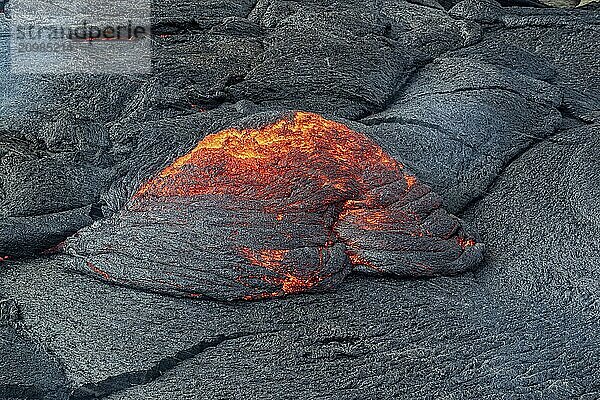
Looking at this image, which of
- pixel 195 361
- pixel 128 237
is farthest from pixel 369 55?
pixel 195 361

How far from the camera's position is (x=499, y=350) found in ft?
12.4

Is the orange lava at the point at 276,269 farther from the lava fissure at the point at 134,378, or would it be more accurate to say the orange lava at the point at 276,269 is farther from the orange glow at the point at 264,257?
the lava fissure at the point at 134,378

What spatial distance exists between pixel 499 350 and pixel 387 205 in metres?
1.06

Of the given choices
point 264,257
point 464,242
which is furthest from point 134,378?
point 464,242

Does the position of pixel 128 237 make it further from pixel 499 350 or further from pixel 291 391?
pixel 499 350

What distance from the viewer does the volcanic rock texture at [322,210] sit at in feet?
11.8

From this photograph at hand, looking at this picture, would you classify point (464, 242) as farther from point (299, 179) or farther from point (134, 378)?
point (134, 378)

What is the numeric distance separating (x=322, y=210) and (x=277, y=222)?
302 mm

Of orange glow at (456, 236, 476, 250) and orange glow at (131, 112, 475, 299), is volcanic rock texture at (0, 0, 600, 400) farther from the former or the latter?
orange glow at (456, 236, 476, 250)

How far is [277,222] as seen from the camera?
4039 mm

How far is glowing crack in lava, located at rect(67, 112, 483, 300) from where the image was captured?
12.9 ft

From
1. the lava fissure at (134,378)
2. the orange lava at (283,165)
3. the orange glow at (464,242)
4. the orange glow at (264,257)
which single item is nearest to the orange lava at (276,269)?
the orange glow at (264,257)

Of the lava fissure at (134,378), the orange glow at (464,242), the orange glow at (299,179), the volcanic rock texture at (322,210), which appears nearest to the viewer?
the lava fissure at (134,378)

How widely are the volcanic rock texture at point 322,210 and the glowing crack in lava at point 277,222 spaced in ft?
0.06
